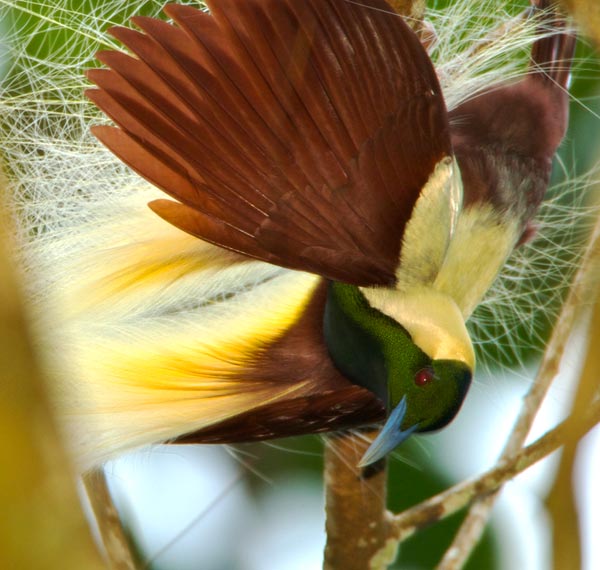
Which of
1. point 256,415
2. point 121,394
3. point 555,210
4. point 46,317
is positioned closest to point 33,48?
point 46,317

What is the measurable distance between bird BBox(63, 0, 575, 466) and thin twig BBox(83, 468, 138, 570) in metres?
0.17

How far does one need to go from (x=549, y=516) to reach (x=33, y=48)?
1371 millimetres

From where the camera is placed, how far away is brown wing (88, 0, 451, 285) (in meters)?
1.37

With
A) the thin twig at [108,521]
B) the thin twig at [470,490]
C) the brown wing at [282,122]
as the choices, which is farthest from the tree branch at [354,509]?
the brown wing at [282,122]

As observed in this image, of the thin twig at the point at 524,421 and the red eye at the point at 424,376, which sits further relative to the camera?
the thin twig at the point at 524,421

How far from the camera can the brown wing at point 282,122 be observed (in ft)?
4.50

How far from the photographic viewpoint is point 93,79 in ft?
4.55

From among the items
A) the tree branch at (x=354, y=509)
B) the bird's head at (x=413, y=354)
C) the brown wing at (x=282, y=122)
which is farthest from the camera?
the tree branch at (x=354, y=509)

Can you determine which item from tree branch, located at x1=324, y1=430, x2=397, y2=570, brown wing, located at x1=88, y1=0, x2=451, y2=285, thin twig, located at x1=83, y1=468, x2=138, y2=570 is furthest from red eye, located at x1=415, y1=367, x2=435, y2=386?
thin twig, located at x1=83, y1=468, x2=138, y2=570

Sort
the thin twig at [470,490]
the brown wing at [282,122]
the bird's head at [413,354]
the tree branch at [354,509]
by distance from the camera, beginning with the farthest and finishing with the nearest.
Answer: the tree branch at [354,509]
the thin twig at [470,490]
the bird's head at [413,354]
the brown wing at [282,122]

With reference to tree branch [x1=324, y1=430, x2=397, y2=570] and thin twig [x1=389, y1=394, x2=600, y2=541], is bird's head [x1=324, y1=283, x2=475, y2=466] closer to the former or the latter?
thin twig [x1=389, y1=394, x2=600, y2=541]

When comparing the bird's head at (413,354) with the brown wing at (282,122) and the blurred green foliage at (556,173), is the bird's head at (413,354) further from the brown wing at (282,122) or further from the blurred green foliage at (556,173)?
the blurred green foliage at (556,173)

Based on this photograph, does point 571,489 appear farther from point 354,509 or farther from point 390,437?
point 354,509

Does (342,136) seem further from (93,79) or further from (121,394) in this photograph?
(121,394)
